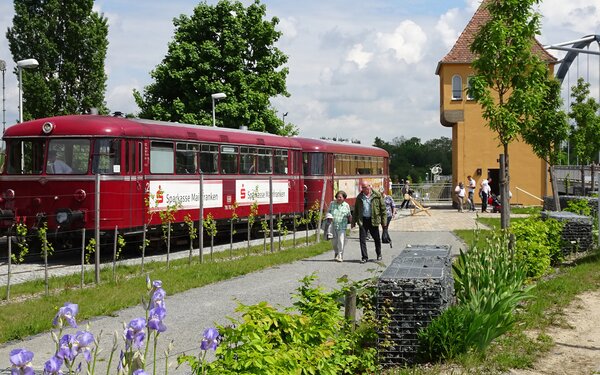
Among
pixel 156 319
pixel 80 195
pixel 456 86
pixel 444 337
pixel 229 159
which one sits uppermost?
pixel 456 86

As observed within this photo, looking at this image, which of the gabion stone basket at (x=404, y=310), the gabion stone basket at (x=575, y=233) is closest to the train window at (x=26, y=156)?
the gabion stone basket at (x=575, y=233)

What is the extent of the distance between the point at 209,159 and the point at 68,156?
477 centimetres

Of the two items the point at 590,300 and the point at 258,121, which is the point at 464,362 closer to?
the point at 590,300

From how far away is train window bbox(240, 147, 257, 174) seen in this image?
2505 cm

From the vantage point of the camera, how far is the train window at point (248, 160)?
25047 millimetres

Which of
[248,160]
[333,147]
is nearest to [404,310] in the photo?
[248,160]

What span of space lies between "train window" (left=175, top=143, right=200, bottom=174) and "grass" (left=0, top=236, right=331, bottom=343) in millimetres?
2884

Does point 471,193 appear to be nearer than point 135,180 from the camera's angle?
No

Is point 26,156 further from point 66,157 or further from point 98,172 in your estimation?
point 98,172

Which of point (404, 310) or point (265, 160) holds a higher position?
point (265, 160)

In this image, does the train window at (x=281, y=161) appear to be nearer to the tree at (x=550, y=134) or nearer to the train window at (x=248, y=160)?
the train window at (x=248, y=160)

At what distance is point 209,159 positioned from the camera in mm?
23000

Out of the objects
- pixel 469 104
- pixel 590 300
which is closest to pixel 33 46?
pixel 469 104

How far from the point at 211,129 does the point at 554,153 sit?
15.7m
